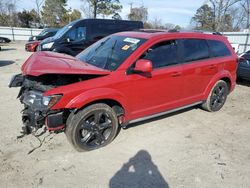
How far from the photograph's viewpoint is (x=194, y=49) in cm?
498

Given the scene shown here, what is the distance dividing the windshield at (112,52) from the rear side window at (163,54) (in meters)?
0.25

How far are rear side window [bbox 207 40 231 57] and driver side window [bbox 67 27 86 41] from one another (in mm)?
6452

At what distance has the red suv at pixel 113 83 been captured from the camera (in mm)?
3535

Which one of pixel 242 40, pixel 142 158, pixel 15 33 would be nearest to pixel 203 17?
pixel 15 33

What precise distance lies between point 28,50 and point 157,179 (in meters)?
16.9

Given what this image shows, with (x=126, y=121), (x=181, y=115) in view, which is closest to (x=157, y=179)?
(x=126, y=121)

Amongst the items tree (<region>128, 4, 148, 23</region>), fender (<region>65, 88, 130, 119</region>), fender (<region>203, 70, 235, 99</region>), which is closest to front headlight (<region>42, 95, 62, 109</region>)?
fender (<region>65, 88, 130, 119</region>)

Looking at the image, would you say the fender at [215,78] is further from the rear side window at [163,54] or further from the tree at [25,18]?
the tree at [25,18]

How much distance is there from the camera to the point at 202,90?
5.30m

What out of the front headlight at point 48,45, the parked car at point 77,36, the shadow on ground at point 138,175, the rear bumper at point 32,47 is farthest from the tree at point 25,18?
the shadow on ground at point 138,175

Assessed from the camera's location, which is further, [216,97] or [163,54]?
[216,97]

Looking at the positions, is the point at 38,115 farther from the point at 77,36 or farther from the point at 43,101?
the point at 77,36

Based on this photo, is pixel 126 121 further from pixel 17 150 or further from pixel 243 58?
pixel 243 58

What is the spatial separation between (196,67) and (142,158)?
2.23 m
